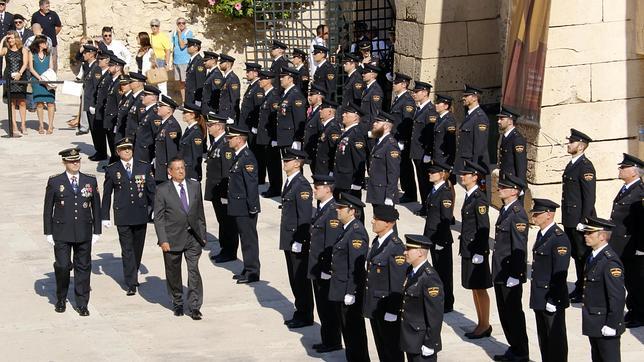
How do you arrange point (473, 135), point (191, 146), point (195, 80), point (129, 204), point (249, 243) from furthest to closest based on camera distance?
point (195, 80), point (473, 135), point (191, 146), point (249, 243), point (129, 204)

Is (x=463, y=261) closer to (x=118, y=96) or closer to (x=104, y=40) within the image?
(x=118, y=96)

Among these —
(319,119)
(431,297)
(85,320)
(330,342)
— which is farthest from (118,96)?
(431,297)

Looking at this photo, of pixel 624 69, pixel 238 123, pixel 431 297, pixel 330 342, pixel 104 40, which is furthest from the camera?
pixel 104 40

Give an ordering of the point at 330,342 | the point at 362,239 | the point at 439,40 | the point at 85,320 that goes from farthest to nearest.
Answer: the point at 439,40
the point at 85,320
the point at 330,342
the point at 362,239

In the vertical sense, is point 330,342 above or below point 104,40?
below

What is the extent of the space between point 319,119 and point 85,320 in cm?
518

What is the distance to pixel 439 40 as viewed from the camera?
2131 centimetres

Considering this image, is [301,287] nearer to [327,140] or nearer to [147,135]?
[327,140]

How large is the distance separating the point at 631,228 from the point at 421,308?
367cm

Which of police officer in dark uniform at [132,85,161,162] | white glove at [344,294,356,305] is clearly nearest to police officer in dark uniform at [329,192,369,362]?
white glove at [344,294,356,305]

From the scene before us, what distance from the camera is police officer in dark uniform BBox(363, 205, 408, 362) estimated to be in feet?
38.1

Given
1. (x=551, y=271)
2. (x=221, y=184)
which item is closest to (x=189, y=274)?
(x=221, y=184)

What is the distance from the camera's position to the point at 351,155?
17.0m

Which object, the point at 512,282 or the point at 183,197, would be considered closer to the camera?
the point at 512,282
